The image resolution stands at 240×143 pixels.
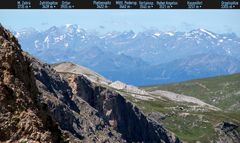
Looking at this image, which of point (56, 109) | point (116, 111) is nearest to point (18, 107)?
point (56, 109)

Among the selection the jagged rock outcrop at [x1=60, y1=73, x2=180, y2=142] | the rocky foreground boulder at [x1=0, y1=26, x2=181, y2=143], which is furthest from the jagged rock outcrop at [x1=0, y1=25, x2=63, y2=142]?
the jagged rock outcrop at [x1=60, y1=73, x2=180, y2=142]

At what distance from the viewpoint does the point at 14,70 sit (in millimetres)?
17250

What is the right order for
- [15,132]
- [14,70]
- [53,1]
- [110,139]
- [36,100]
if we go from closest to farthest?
[15,132], [14,70], [36,100], [53,1], [110,139]

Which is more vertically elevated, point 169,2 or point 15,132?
point 169,2

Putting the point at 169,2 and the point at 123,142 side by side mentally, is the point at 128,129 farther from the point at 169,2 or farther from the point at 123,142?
the point at 169,2

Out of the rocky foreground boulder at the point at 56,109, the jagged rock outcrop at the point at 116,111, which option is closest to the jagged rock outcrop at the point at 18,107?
the rocky foreground boulder at the point at 56,109

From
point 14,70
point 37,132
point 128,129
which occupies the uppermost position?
point 14,70

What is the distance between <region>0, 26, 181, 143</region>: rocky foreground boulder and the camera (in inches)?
612

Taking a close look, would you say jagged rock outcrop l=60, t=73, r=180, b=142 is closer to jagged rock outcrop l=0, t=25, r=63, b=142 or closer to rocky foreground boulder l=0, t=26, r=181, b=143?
rocky foreground boulder l=0, t=26, r=181, b=143

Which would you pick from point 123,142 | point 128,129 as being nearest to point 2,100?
point 123,142

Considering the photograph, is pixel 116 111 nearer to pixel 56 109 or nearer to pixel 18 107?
pixel 56 109

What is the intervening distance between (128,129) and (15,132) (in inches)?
4324

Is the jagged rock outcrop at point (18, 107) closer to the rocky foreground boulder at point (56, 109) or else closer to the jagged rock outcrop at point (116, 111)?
the rocky foreground boulder at point (56, 109)

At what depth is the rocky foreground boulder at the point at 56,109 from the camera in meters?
15.6
